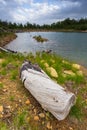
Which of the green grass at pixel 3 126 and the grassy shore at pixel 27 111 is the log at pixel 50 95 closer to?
the grassy shore at pixel 27 111

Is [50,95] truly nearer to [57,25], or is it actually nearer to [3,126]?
[3,126]

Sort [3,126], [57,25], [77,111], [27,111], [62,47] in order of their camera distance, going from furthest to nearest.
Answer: [57,25] → [62,47] → [77,111] → [27,111] → [3,126]

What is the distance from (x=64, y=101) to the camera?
360 cm

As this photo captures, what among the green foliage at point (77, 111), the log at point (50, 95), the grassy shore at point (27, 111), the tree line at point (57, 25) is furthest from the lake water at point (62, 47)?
the tree line at point (57, 25)

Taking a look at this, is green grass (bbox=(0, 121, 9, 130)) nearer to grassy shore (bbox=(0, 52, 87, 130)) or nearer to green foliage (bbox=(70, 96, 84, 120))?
grassy shore (bbox=(0, 52, 87, 130))

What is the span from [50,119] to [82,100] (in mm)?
1277

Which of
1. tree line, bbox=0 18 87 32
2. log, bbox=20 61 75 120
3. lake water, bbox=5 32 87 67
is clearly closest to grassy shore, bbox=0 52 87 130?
log, bbox=20 61 75 120

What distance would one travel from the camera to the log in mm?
3584

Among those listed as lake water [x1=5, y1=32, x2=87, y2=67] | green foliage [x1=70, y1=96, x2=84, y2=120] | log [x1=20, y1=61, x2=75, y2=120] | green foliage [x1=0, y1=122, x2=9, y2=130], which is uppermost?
log [x1=20, y1=61, x2=75, y2=120]

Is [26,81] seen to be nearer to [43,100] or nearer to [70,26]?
[43,100]

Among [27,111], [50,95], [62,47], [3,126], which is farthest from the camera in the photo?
[62,47]

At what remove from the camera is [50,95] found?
381 centimetres

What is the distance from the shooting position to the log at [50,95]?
11.8ft

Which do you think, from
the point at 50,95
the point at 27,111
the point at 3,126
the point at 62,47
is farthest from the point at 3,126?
the point at 62,47
